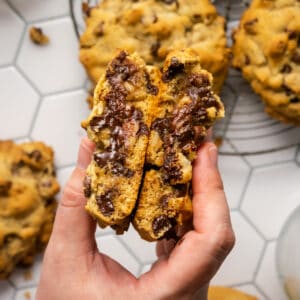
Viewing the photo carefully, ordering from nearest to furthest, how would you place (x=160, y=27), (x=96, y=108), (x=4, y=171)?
(x=96, y=108) → (x=160, y=27) → (x=4, y=171)

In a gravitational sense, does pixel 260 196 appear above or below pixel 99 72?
below

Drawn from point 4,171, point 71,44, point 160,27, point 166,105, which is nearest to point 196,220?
point 166,105

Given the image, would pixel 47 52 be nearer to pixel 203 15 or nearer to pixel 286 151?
pixel 203 15

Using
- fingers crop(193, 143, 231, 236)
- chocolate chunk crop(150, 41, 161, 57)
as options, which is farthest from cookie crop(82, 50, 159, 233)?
chocolate chunk crop(150, 41, 161, 57)

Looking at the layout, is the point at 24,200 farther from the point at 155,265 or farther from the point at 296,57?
the point at 296,57

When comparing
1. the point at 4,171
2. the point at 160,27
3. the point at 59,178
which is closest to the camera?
the point at 160,27
